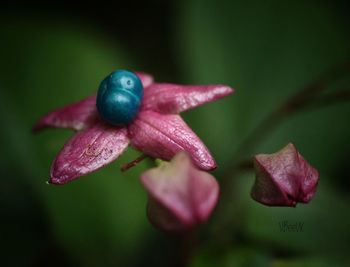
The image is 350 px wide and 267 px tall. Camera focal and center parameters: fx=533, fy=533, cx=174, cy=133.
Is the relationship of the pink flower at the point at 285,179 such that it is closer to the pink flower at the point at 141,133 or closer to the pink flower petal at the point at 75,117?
the pink flower at the point at 141,133

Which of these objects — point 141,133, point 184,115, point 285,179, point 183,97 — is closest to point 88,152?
point 141,133

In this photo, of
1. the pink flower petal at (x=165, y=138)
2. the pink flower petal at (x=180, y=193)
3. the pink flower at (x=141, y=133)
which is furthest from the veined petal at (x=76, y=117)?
the pink flower petal at (x=180, y=193)

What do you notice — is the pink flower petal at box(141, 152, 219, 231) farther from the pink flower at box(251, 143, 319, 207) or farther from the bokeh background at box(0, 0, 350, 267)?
the bokeh background at box(0, 0, 350, 267)

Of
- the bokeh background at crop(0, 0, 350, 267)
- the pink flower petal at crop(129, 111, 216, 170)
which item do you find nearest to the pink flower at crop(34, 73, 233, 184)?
the pink flower petal at crop(129, 111, 216, 170)

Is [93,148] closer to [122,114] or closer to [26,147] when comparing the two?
[122,114]

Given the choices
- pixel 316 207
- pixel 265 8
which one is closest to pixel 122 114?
pixel 316 207

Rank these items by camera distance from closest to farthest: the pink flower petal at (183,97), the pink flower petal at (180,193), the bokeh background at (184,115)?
the pink flower petal at (180,193) → the pink flower petal at (183,97) → the bokeh background at (184,115)
